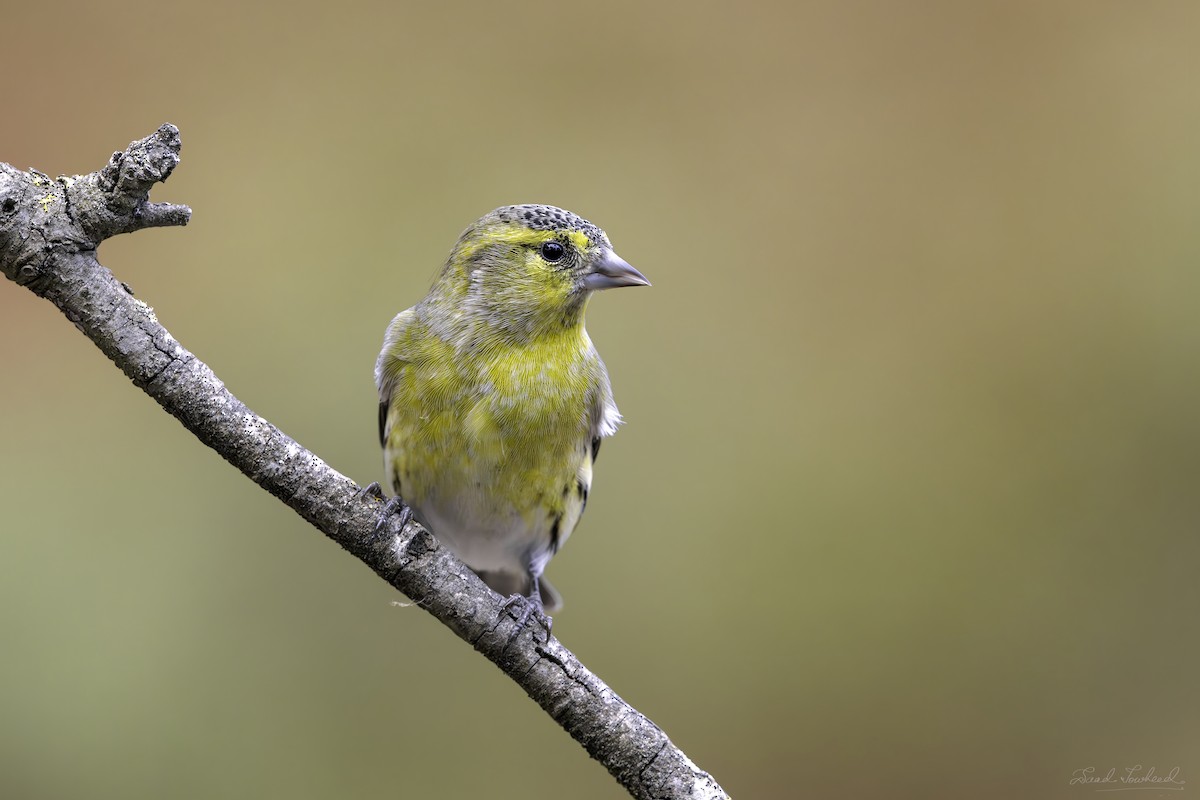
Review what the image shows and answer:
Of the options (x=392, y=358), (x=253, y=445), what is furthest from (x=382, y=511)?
(x=392, y=358)

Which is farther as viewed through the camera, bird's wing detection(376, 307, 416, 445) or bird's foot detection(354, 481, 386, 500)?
bird's wing detection(376, 307, 416, 445)

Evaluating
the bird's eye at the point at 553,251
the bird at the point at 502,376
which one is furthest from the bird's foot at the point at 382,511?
the bird's eye at the point at 553,251

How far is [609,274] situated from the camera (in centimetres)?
289

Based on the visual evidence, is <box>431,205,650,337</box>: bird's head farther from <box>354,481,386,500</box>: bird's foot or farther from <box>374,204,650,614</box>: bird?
<box>354,481,386,500</box>: bird's foot

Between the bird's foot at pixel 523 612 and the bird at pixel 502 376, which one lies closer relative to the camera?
the bird's foot at pixel 523 612

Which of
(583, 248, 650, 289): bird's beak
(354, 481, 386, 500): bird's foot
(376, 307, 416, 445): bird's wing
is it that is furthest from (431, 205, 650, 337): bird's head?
(354, 481, 386, 500): bird's foot

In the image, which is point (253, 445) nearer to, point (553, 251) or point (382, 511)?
point (382, 511)

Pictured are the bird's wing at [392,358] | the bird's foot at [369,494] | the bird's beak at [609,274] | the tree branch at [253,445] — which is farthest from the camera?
the bird's wing at [392,358]

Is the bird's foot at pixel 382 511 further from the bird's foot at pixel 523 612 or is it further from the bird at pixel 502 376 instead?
the bird at pixel 502 376

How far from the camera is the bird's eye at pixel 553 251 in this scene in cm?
294

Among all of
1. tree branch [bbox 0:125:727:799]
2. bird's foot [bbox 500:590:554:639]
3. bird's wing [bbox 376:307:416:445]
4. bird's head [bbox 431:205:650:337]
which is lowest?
tree branch [bbox 0:125:727:799]

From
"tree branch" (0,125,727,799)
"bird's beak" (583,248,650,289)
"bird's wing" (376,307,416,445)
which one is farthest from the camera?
"bird's wing" (376,307,416,445)

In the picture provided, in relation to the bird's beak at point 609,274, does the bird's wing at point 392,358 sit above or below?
below

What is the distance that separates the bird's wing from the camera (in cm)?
302
